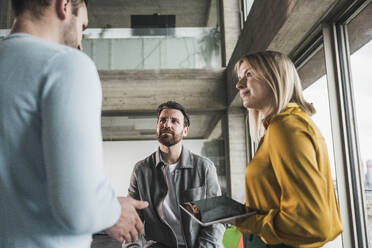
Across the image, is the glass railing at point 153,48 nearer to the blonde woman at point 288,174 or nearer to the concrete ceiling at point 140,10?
the concrete ceiling at point 140,10

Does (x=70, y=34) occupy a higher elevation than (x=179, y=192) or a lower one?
higher

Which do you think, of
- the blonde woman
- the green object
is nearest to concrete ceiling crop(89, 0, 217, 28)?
the green object

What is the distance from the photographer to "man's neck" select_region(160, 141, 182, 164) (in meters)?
2.96

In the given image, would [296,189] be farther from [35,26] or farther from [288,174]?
[35,26]

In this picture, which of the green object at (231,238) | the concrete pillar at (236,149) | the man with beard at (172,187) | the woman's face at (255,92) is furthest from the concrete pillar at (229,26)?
the woman's face at (255,92)

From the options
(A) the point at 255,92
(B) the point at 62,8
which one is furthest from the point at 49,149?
(A) the point at 255,92

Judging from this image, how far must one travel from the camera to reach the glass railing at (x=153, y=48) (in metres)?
7.23

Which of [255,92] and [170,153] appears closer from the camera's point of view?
[255,92]

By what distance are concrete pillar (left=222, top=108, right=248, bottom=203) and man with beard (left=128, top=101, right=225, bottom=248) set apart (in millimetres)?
4016

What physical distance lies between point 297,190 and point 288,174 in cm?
6

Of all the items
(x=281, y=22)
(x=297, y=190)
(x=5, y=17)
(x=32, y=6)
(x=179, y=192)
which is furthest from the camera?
(x=5, y=17)

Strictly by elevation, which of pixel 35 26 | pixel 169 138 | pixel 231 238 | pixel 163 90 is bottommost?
pixel 231 238

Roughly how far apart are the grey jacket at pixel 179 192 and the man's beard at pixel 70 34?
193 centimetres

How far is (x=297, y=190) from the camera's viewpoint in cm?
105
